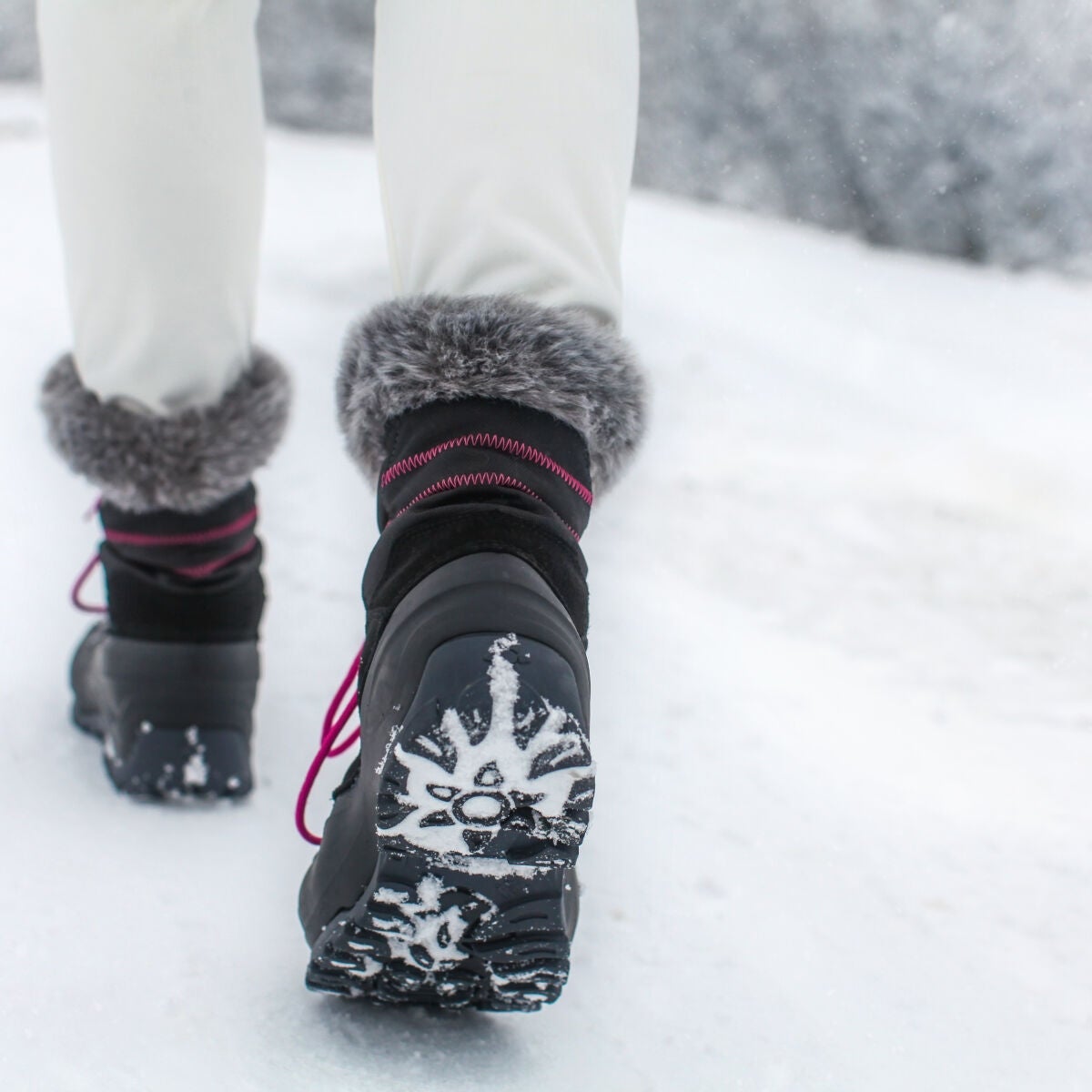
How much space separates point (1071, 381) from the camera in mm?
2531

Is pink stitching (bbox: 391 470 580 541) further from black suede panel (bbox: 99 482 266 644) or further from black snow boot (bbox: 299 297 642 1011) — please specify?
black suede panel (bbox: 99 482 266 644)

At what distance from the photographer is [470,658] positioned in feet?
1.58

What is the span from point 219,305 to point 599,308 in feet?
0.94

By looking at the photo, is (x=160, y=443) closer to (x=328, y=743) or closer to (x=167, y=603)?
(x=167, y=603)

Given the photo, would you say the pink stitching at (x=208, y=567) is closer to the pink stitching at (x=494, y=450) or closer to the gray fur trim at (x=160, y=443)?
the gray fur trim at (x=160, y=443)

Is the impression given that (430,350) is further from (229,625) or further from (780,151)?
(780,151)

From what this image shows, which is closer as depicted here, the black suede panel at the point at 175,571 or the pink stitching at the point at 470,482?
the pink stitching at the point at 470,482

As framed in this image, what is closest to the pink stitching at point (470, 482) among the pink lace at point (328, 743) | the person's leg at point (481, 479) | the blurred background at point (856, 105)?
the person's leg at point (481, 479)

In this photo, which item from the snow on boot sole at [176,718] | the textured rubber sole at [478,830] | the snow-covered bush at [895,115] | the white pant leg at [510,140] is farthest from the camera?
the snow-covered bush at [895,115]

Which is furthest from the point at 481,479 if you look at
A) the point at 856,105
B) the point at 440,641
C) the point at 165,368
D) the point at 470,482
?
the point at 856,105

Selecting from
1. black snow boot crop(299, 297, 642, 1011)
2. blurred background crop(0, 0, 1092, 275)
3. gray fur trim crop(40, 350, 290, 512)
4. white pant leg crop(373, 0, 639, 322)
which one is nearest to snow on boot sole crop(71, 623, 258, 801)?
gray fur trim crop(40, 350, 290, 512)

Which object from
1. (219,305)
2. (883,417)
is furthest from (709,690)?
(883,417)

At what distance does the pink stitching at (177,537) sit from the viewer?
2.70 ft

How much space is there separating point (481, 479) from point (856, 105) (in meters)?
3.41
